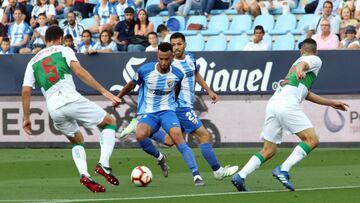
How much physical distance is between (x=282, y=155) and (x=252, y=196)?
7739 mm

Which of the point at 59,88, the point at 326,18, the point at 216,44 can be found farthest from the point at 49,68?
the point at 216,44

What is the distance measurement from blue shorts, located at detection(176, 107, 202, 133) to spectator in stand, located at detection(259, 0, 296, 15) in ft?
32.2

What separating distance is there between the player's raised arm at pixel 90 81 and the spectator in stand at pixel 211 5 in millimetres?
13089

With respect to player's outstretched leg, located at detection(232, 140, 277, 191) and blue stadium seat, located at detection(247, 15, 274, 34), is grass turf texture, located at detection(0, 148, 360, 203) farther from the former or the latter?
blue stadium seat, located at detection(247, 15, 274, 34)

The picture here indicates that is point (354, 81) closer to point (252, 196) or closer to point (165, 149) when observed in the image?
point (165, 149)

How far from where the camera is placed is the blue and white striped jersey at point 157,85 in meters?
15.2

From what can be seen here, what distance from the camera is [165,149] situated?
22.6m

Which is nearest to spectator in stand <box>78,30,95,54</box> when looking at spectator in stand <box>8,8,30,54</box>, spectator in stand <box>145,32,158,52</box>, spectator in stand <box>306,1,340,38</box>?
spectator in stand <box>145,32,158,52</box>

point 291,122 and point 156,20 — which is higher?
point 291,122

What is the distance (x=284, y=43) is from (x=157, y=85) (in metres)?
9.50

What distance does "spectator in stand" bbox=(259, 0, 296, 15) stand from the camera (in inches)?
999

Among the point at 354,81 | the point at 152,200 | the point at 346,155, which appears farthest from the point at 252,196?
the point at 354,81

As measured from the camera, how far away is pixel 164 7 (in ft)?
88.8

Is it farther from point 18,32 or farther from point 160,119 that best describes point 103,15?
point 160,119
